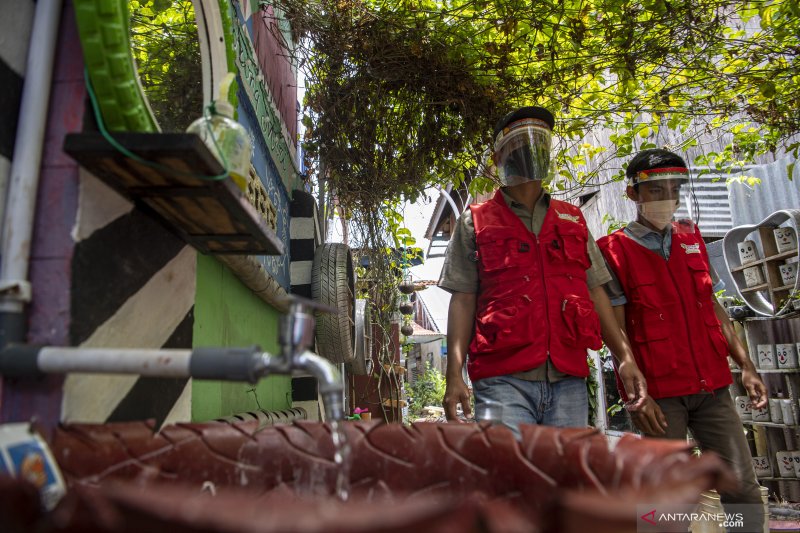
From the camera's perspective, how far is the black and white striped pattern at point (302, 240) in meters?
3.75

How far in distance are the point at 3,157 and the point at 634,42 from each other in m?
3.47

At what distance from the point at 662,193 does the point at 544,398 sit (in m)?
1.45

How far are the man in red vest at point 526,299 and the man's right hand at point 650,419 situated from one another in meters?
0.06

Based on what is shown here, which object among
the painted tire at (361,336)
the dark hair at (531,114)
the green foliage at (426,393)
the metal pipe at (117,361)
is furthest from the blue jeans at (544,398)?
the green foliage at (426,393)

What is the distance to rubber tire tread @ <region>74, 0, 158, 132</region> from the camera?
41.9 inches

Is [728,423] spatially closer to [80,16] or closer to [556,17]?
[556,17]

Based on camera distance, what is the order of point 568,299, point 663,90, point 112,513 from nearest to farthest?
point 112,513 → point 568,299 → point 663,90

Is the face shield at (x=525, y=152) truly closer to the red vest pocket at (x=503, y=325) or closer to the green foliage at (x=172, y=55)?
the red vest pocket at (x=503, y=325)

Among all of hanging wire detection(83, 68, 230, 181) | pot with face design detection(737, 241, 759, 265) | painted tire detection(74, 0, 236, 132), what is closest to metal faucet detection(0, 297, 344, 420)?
hanging wire detection(83, 68, 230, 181)

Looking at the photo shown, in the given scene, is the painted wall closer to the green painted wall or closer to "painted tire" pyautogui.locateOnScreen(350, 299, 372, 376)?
the green painted wall

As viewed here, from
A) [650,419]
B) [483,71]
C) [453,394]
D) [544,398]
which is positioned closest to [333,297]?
[453,394]

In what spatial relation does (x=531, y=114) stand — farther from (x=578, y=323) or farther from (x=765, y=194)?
(x=765, y=194)

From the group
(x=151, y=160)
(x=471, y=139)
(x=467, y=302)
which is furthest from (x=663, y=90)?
(x=151, y=160)

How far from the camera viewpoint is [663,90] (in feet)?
12.3
